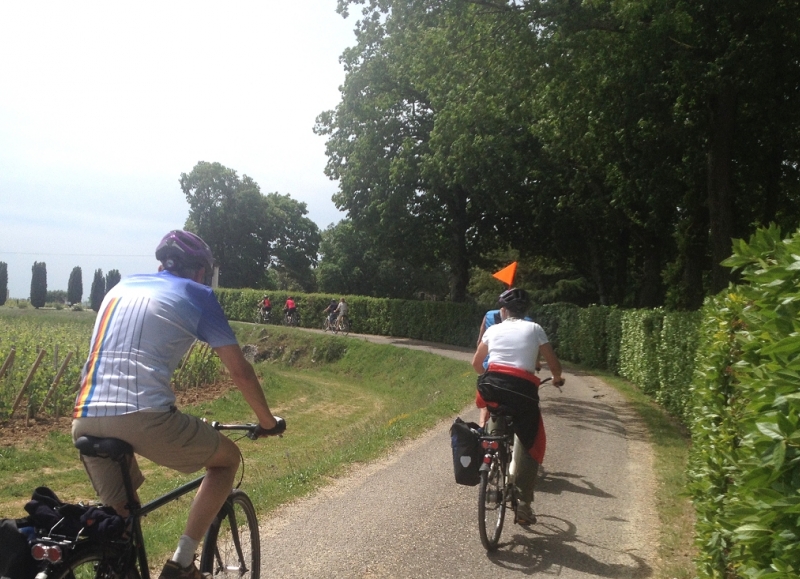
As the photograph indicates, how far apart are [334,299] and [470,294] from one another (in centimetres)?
1705

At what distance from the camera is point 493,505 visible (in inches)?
237

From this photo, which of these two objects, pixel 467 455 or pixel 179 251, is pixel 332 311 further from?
pixel 179 251

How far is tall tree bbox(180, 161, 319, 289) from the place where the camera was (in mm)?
81688

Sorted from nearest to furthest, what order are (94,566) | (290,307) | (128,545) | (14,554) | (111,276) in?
1. (14,554)
2. (94,566)
3. (128,545)
4. (290,307)
5. (111,276)

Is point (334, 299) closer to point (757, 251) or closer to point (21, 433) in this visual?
point (21, 433)

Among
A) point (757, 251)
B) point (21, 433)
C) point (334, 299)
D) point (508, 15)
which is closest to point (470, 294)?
point (334, 299)

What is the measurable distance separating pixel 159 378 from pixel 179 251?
63 centimetres

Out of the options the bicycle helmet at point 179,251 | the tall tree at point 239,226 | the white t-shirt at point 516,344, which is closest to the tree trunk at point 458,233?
the white t-shirt at point 516,344

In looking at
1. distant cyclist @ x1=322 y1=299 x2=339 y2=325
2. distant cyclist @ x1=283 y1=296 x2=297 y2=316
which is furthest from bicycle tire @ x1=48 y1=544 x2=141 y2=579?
distant cyclist @ x1=283 y1=296 x2=297 y2=316

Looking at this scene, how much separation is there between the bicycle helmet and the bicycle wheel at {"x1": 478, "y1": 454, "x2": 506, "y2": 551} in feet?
9.95

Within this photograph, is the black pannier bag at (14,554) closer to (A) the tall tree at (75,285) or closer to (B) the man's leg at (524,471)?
(B) the man's leg at (524,471)

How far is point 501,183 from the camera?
33156 millimetres

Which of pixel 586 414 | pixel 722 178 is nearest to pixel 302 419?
pixel 586 414

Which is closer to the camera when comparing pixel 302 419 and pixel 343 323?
pixel 302 419
